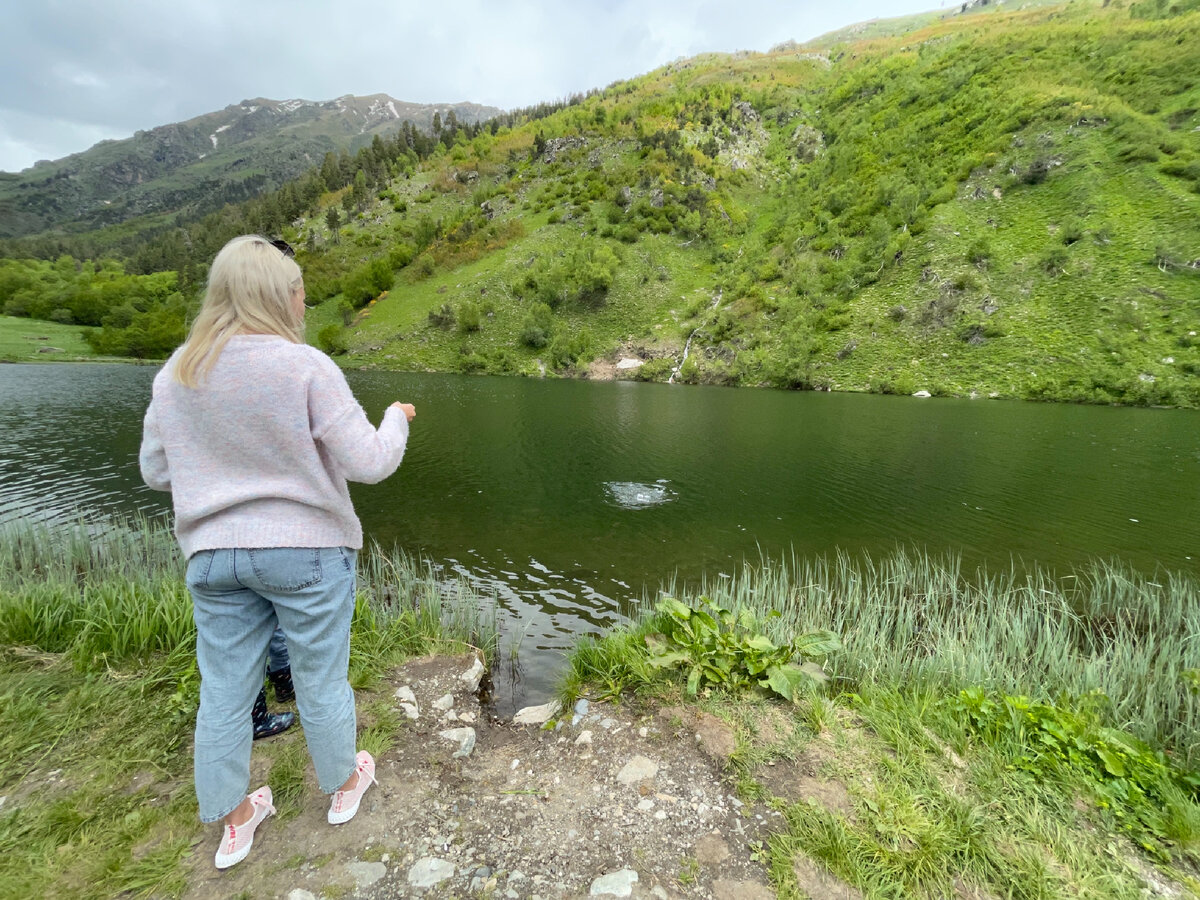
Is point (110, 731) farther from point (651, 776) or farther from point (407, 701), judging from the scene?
point (651, 776)

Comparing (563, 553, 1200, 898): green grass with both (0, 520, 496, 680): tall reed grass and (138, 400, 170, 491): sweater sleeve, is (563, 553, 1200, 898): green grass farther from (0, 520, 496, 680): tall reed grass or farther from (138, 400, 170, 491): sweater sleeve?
(138, 400, 170, 491): sweater sleeve

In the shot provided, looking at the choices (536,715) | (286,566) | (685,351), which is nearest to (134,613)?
(286,566)

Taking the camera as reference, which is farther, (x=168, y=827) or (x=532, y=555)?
(x=532, y=555)

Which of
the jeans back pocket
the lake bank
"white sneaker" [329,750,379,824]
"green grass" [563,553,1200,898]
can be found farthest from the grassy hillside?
the jeans back pocket

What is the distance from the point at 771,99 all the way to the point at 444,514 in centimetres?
11041

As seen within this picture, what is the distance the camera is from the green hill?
37.2 m

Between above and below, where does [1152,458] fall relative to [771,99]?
below

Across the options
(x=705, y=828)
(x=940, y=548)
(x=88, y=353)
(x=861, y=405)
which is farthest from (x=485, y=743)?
(x=88, y=353)

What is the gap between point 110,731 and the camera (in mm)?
3256

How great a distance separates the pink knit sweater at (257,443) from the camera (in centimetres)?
212

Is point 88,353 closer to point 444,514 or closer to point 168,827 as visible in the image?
point 444,514

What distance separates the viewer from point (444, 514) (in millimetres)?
11617

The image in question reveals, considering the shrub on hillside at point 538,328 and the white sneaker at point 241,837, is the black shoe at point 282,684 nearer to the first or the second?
the white sneaker at point 241,837

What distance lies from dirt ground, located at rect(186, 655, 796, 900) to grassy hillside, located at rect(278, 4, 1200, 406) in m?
42.3
